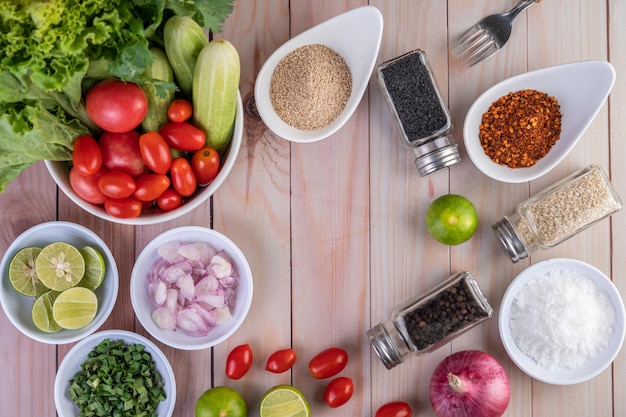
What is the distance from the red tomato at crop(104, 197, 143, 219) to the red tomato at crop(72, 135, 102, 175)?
7cm

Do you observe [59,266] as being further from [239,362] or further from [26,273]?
[239,362]

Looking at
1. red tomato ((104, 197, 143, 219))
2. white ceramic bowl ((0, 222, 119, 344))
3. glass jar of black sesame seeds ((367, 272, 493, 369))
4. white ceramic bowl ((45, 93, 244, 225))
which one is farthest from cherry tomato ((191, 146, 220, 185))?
glass jar of black sesame seeds ((367, 272, 493, 369))

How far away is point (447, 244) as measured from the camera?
4.44ft

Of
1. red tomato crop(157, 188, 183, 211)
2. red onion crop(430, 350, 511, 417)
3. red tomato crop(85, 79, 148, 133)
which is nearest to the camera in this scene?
red tomato crop(85, 79, 148, 133)

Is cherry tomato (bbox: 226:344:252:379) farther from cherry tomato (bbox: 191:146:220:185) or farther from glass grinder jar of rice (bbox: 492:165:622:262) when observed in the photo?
glass grinder jar of rice (bbox: 492:165:622:262)

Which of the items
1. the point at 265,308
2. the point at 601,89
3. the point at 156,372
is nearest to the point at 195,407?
the point at 156,372

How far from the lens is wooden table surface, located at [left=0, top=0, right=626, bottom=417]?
55.1 inches

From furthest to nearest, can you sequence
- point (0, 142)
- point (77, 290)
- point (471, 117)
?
1. point (471, 117)
2. point (77, 290)
3. point (0, 142)

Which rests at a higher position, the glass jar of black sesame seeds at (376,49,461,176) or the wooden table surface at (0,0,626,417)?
the glass jar of black sesame seeds at (376,49,461,176)

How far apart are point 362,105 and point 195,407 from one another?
2.33 feet

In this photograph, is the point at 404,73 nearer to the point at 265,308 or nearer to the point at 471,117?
the point at 471,117

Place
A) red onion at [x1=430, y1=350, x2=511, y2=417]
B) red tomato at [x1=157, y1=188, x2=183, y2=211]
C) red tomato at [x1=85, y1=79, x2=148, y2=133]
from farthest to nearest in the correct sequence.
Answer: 1. red onion at [x1=430, y1=350, x2=511, y2=417]
2. red tomato at [x1=157, y1=188, x2=183, y2=211]
3. red tomato at [x1=85, y1=79, x2=148, y2=133]

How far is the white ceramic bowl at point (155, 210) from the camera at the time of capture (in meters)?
1.19

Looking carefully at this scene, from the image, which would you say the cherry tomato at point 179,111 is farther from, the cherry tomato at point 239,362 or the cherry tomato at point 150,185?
the cherry tomato at point 239,362
